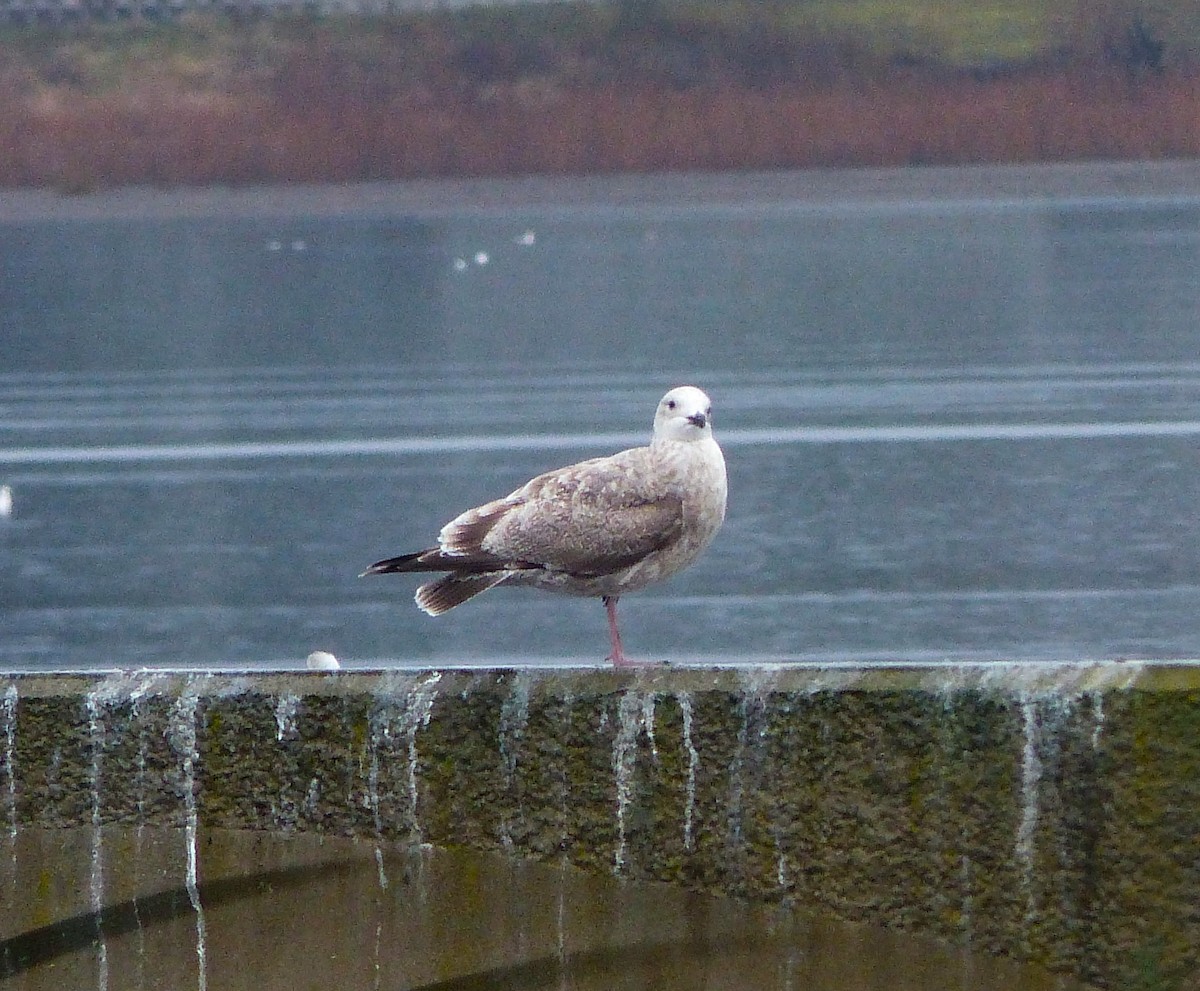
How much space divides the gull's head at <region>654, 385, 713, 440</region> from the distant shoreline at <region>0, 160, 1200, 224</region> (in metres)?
52.7

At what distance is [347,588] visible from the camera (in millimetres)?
10180

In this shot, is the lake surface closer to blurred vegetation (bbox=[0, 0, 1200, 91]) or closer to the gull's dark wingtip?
the gull's dark wingtip

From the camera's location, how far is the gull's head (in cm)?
500

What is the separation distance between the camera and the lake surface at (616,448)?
916 centimetres

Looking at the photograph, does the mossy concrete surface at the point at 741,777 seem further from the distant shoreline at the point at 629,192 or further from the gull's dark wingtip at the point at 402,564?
the distant shoreline at the point at 629,192

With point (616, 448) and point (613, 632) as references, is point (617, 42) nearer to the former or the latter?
point (616, 448)

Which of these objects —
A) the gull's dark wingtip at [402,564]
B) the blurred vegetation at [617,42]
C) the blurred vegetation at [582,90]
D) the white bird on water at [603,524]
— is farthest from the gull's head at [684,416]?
the blurred vegetation at [617,42]

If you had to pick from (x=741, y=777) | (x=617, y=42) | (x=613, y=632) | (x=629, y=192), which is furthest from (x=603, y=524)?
(x=617, y=42)

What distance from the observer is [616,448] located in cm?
1378

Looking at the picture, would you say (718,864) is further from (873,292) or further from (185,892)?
(873,292)

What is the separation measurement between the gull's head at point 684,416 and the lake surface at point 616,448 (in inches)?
127

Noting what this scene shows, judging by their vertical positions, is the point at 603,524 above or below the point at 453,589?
above

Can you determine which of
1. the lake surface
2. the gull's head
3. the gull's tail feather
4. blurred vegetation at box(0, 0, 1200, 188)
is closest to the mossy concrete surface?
the gull's tail feather

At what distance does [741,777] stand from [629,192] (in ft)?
181
